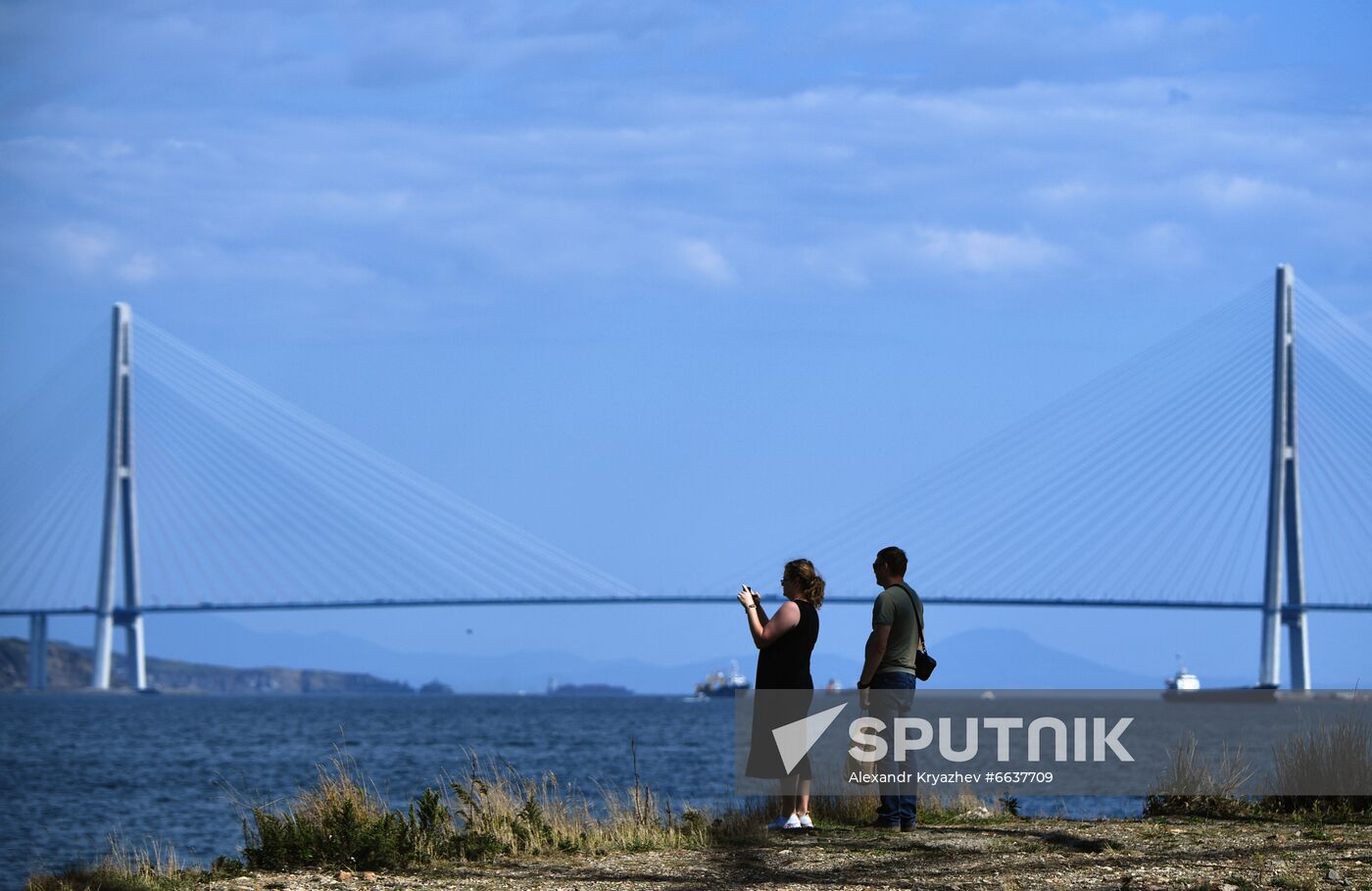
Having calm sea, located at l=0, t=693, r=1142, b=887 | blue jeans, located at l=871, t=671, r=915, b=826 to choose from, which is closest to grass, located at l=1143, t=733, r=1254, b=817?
blue jeans, located at l=871, t=671, r=915, b=826

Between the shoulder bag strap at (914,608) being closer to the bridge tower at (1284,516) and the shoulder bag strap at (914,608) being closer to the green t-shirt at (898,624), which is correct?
the green t-shirt at (898,624)

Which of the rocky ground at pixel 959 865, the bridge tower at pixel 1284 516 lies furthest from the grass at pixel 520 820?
the bridge tower at pixel 1284 516

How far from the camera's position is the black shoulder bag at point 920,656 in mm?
8539

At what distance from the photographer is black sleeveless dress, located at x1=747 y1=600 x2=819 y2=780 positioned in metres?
8.45

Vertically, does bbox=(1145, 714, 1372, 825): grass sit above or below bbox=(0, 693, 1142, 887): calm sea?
above

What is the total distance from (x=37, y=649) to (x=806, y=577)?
84751 millimetres

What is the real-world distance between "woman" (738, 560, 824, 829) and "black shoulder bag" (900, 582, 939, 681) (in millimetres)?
429

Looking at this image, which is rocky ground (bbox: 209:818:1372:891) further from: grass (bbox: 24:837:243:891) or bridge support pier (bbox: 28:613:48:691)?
bridge support pier (bbox: 28:613:48:691)

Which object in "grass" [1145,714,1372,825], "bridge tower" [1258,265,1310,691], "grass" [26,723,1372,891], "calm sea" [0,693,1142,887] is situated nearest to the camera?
"grass" [26,723,1372,891]

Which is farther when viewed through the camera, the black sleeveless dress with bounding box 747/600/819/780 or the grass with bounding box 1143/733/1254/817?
the grass with bounding box 1143/733/1254/817

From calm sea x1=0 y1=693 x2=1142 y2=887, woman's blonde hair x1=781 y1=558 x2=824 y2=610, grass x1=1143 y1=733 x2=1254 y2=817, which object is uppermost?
woman's blonde hair x1=781 y1=558 x2=824 y2=610

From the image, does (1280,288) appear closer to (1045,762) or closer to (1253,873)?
(1045,762)

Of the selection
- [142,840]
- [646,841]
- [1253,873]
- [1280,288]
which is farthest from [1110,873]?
[1280,288]

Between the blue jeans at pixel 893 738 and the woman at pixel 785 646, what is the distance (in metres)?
0.34
